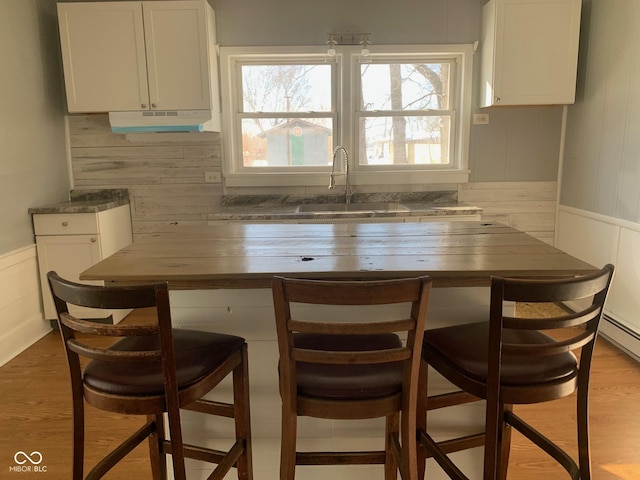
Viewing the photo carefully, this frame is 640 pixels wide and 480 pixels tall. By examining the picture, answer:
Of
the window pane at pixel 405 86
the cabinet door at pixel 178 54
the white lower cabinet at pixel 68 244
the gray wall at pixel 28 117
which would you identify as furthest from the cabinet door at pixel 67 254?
the window pane at pixel 405 86

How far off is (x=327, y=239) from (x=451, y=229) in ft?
1.79

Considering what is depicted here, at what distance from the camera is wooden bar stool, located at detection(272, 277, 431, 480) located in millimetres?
1157

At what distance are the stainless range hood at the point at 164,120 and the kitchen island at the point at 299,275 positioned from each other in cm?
180

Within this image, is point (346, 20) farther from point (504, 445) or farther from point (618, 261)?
point (504, 445)

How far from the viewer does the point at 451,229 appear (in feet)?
6.68

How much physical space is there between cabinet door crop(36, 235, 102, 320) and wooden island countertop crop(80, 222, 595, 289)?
64.0 inches

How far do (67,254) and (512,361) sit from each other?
10.1ft

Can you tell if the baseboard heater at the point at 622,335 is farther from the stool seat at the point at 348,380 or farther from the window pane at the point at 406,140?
the stool seat at the point at 348,380

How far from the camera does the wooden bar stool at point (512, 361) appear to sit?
47.9 inches

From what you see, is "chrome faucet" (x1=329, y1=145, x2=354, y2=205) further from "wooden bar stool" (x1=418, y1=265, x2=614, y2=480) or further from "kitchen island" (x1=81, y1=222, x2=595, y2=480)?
"wooden bar stool" (x1=418, y1=265, x2=614, y2=480)

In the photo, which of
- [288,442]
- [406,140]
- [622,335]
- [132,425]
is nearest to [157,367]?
[288,442]

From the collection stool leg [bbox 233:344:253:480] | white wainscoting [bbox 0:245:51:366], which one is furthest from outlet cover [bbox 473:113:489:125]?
white wainscoting [bbox 0:245:51:366]

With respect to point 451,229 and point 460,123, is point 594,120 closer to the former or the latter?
point 460,123

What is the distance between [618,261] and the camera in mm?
3166
